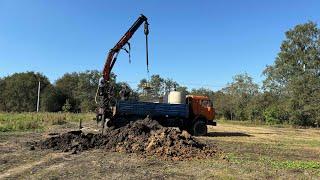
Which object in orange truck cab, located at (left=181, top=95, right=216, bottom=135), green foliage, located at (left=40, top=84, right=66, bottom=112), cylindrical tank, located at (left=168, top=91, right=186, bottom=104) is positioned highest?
green foliage, located at (left=40, top=84, right=66, bottom=112)

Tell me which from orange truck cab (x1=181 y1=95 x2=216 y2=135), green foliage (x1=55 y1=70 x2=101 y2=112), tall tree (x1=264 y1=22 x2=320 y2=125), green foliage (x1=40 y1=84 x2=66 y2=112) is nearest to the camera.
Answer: orange truck cab (x1=181 y1=95 x2=216 y2=135)

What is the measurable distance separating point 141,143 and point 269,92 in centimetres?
5423

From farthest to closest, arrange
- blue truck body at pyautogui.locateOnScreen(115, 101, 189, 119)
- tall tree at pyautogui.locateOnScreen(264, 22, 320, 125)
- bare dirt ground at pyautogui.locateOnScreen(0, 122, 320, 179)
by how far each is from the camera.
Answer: tall tree at pyautogui.locateOnScreen(264, 22, 320, 125), blue truck body at pyautogui.locateOnScreen(115, 101, 189, 119), bare dirt ground at pyautogui.locateOnScreen(0, 122, 320, 179)

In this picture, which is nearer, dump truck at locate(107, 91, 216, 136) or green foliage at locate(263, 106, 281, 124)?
dump truck at locate(107, 91, 216, 136)

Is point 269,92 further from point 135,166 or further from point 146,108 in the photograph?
point 135,166

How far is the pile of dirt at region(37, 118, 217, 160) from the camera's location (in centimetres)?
1645

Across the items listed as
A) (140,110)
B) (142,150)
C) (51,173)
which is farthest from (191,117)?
(51,173)

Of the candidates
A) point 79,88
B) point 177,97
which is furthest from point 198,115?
point 79,88

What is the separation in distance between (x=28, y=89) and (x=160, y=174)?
278 feet

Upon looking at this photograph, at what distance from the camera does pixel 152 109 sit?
26625 millimetres

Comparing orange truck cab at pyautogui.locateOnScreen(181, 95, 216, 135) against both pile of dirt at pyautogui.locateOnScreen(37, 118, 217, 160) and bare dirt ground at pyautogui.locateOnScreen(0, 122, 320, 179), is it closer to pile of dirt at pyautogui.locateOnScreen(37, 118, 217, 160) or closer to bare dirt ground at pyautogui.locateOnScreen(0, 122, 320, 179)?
pile of dirt at pyautogui.locateOnScreen(37, 118, 217, 160)

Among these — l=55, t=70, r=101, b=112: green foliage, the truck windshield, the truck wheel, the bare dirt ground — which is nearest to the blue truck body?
Answer: the truck wheel

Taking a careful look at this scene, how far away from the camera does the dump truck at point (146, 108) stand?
25906 mm

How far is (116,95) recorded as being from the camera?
90.5ft
